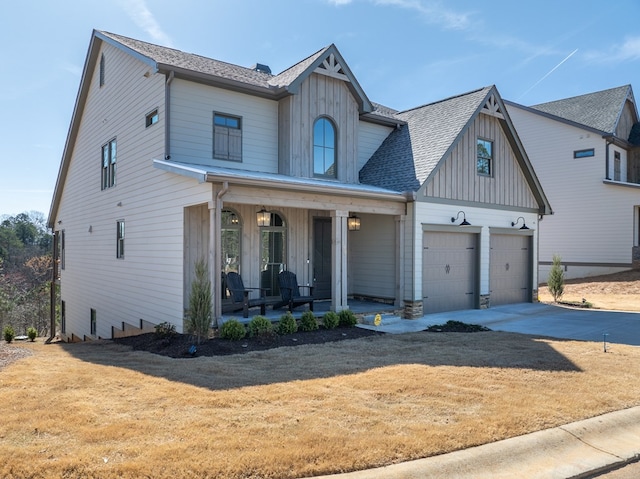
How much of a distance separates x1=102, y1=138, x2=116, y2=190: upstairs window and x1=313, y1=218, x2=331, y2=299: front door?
267 inches

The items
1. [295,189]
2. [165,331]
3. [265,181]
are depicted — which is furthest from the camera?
[295,189]

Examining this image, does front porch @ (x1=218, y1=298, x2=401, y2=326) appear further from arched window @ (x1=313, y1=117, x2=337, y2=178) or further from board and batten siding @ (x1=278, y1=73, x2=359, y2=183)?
arched window @ (x1=313, y1=117, x2=337, y2=178)

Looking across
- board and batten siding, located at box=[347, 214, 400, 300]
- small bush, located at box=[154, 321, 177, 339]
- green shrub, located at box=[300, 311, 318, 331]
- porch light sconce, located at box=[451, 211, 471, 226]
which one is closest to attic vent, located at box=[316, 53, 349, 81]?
board and batten siding, located at box=[347, 214, 400, 300]

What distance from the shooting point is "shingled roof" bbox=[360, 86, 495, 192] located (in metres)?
12.9

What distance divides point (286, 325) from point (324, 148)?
18.4 ft

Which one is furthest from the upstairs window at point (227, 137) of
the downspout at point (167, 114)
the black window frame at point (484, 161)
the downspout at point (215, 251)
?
the black window frame at point (484, 161)

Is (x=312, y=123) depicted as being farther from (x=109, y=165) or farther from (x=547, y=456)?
(x=547, y=456)

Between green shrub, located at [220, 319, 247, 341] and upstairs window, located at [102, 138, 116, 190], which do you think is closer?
green shrub, located at [220, 319, 247, 341]

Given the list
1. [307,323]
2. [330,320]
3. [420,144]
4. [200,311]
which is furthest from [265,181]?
[420,144]

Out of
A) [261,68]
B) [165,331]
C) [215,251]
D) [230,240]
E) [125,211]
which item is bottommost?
[165,331]

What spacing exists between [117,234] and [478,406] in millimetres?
12444

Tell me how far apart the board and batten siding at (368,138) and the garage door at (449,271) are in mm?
3473

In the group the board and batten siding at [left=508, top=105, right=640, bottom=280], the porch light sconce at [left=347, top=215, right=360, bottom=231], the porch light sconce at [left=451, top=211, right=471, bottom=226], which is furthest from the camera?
the board and batten siding at [left=508, top=105, right=640, bottom=280]

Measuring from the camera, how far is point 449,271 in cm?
1352
